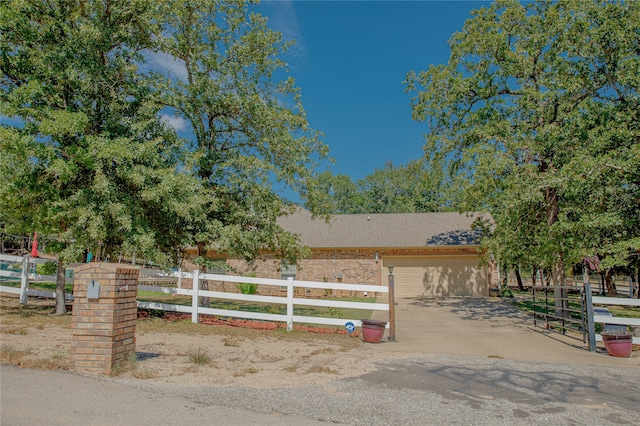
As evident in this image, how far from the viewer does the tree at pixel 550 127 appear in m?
11.6

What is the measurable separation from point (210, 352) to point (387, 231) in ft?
58.4

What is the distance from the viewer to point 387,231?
24.5m

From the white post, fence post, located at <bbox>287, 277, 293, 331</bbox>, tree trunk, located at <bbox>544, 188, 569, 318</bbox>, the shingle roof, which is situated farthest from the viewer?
the shingle roof

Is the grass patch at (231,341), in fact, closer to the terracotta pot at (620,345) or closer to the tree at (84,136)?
the tree at (84,136)

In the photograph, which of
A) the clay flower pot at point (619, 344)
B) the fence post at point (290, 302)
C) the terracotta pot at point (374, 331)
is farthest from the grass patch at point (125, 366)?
the clay flower pot at point (619, 344)

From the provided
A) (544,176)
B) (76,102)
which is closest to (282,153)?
(76,102)

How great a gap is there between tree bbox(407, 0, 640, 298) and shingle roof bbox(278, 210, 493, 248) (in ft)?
21.5

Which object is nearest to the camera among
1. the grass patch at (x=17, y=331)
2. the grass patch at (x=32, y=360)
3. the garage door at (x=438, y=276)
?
the grass patch at (x=32, y=360)

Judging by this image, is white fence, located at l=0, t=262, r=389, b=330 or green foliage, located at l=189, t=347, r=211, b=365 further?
white fence, located at l=0, t=262, r=389, b=330

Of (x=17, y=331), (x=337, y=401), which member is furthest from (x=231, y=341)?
(x=337, y=401)

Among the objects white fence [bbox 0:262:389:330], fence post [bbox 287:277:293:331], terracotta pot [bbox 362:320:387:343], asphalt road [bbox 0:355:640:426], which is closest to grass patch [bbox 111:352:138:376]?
asphalt road [bbox 0:355:640:426]

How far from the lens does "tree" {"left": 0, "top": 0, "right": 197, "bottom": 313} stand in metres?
9.79

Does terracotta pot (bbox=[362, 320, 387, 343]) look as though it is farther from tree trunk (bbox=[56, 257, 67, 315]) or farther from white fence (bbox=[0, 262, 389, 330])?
tree trunk (bbox=[56, 257, 67, 315])

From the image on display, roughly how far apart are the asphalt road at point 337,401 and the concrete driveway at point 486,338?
204cm
